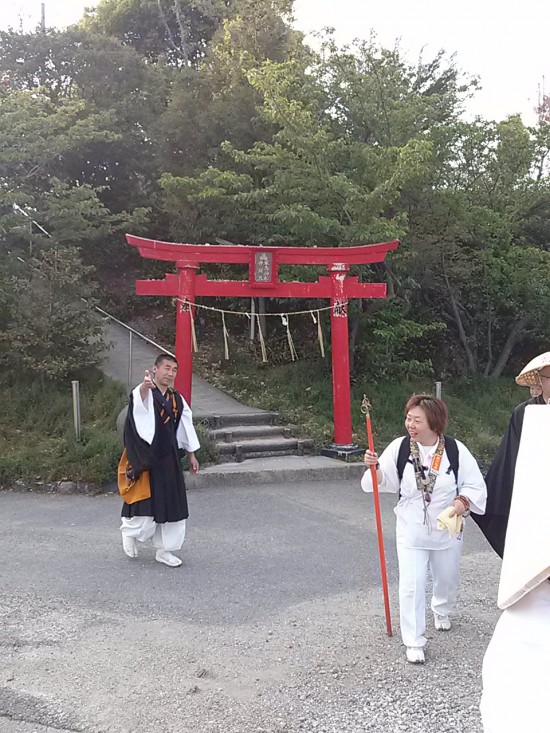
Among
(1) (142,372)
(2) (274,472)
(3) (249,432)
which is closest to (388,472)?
(2) (274,472)

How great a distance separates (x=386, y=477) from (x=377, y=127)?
26.8 ft

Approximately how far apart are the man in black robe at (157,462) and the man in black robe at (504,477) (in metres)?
2.55

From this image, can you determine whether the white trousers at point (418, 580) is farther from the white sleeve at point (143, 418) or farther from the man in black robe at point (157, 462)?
the white sleeve at point (143, 418)

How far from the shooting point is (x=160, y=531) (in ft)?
17.3

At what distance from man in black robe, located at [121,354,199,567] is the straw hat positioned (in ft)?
8.93

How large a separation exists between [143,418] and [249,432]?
494cm

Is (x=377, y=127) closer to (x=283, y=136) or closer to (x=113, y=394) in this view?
(x=283, y=136)

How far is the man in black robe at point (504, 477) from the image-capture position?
11.0 ft

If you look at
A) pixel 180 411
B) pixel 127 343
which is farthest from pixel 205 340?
pixel 180 411

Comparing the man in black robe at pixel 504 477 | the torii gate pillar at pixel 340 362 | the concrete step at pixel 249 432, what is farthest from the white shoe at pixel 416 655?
the concrete step at pixel 249 432

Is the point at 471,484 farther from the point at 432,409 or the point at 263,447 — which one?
the point at 263,447

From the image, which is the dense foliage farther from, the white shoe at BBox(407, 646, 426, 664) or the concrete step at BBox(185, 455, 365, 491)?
the white shoe at BBox(407, 646, 426, 664)

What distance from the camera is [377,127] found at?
1037cm

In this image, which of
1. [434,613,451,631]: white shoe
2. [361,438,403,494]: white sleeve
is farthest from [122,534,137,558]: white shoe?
[434,613,451,631]: white shoe
